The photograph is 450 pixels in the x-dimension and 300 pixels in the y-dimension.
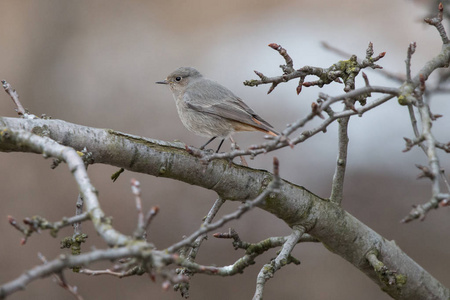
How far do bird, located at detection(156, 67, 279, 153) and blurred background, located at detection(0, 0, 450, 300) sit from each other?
5.02 ft

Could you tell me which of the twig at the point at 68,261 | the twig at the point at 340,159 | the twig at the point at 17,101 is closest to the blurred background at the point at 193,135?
the twig at the point at 340,159

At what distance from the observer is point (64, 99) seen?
8.56 m

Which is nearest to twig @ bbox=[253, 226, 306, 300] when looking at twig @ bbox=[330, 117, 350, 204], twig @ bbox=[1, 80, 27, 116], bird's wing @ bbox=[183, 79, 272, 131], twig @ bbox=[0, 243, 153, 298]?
twig @ bbox=[330, 117, 350, 204]

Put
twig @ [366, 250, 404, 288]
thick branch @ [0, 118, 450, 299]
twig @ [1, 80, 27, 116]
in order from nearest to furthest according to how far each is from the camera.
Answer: thick branch @ [0, 118, 450, 299]
twig @ [1, 80, 27, 116]
twig @ [366, 250, 404, 288]

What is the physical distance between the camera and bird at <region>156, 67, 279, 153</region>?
4684 mm

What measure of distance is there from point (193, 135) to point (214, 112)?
113 inches

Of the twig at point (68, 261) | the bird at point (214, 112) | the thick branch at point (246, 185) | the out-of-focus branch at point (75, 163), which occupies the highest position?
the bird at point (214, 112)

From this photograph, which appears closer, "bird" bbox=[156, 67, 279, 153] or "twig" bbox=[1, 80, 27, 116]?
"twig" bbox=[1, 80, 27, 116]

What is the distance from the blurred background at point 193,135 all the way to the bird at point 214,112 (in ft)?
5.02

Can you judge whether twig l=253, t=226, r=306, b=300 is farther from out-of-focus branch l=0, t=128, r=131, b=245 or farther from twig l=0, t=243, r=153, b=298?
twig l=0, t=243, r=153, b=298

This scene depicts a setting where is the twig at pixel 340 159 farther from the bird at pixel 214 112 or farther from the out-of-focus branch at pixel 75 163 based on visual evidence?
the out-of-focus branch at pixel 75 163

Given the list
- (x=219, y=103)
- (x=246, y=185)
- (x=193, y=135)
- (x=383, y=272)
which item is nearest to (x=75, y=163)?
(x=246, y=185)

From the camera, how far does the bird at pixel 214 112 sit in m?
4.68

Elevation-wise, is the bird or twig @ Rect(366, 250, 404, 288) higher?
the bird
